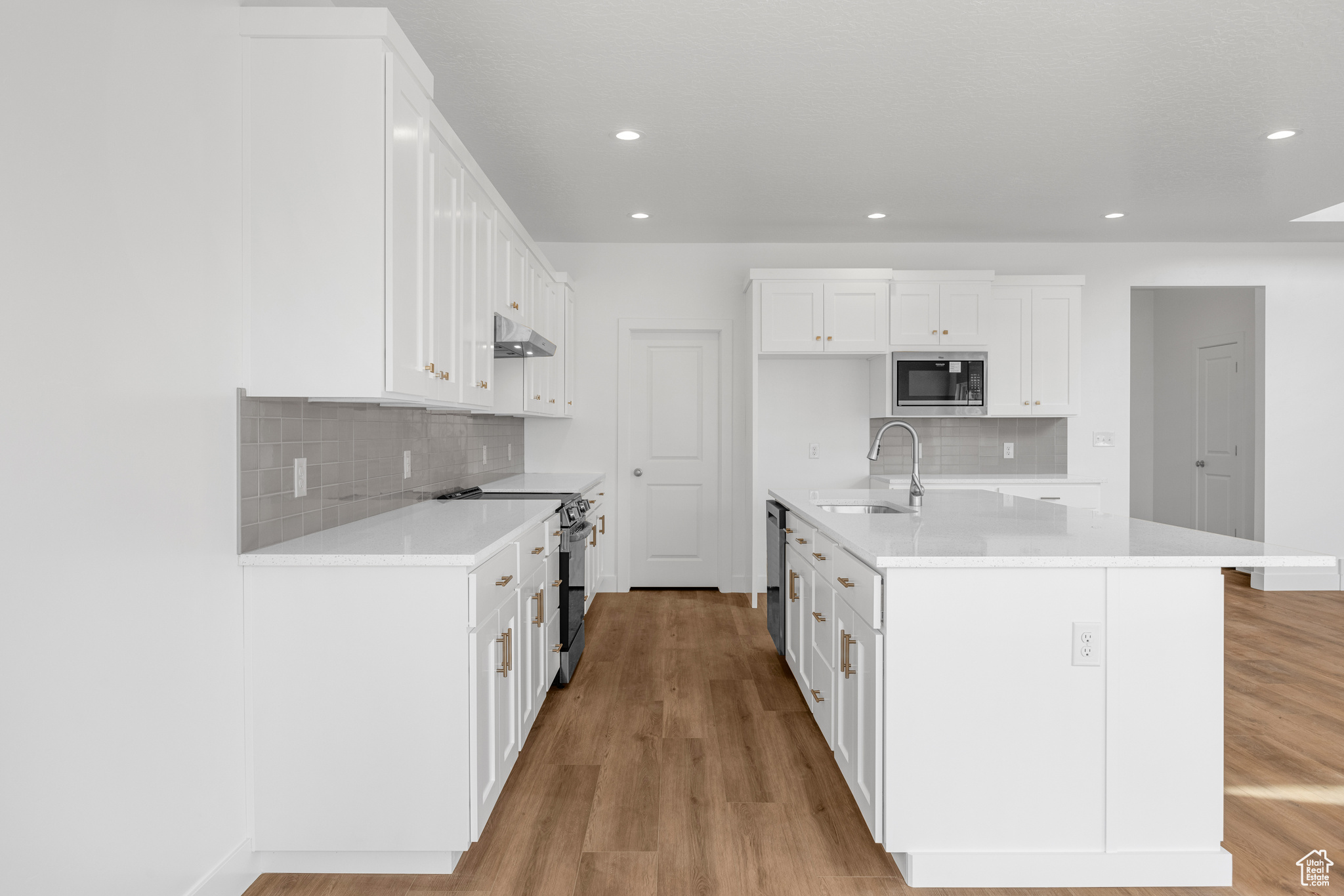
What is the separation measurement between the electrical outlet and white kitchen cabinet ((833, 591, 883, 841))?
509 mm

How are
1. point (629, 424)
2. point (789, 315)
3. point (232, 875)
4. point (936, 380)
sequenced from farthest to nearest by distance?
point (629, 424)
point (936, 380)
point (789, 315)
point (232, 875)

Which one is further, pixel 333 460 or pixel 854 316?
pixel 854 316

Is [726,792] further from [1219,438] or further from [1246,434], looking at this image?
[1219,438]

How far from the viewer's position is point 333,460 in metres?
2.53

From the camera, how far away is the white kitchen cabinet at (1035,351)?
16.6 ft

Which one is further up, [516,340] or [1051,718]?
[516,340]

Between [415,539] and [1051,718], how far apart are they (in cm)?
184

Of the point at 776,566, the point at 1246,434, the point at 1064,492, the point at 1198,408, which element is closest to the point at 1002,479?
the point at 1064,492

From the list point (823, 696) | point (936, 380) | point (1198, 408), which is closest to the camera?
point (823, 696)

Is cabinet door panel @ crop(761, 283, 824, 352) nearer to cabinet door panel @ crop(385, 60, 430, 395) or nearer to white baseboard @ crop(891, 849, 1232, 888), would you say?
cabinet door panel @ crop(385, 60, 430, 395)

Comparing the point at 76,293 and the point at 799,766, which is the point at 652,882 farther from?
the point at 76,293

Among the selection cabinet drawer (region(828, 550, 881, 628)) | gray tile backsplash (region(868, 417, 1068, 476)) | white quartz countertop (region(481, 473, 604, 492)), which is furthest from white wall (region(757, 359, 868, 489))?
cabinet drawer (region(828, 550, 881, 628))

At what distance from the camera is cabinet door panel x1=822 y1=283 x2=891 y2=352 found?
4.92 metres

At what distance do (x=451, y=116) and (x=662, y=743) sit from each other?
2821mm
